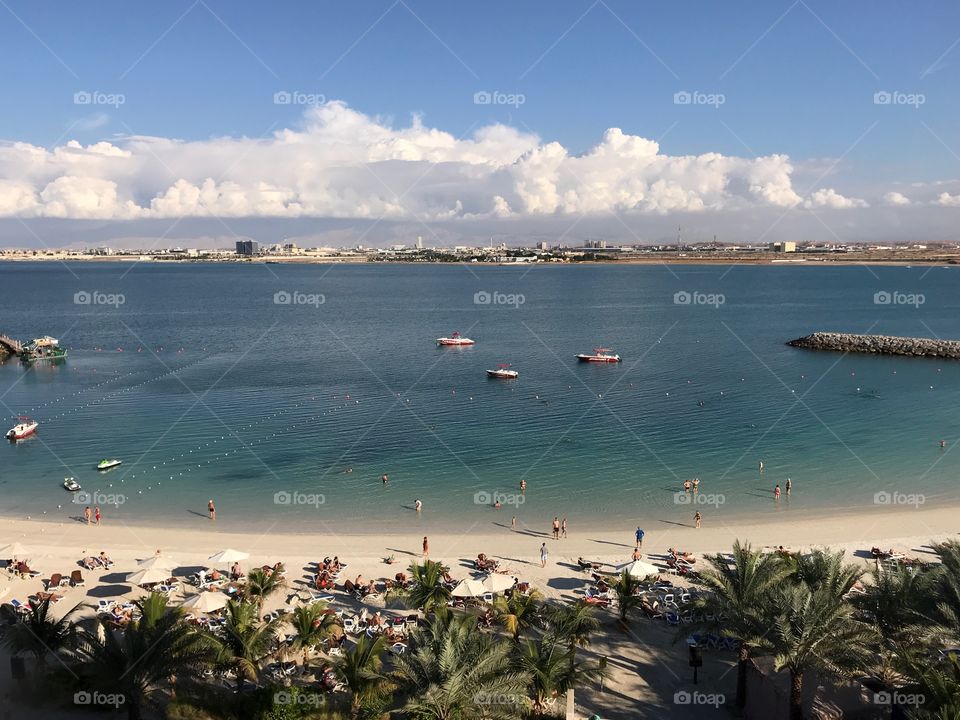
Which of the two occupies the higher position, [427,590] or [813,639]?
[813,639]

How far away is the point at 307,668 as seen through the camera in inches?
790

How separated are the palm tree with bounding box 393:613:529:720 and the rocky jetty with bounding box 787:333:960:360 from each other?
81462 millimetres

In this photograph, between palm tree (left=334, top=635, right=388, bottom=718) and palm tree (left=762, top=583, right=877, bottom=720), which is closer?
palm tree (left=762, top=583, right=877, bottom=720)

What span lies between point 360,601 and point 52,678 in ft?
31.3

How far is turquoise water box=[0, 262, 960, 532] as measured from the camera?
120 ft

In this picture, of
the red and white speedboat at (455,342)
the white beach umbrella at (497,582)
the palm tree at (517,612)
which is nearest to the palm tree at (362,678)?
the palm tree at (517,612)

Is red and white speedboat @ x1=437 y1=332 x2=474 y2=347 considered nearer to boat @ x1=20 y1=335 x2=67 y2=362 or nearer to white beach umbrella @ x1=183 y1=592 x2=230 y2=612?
boat @ x1=20 y1=335 x2=67 y2=362

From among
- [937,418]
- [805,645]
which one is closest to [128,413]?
[805,645]

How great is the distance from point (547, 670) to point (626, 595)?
21.4 feet

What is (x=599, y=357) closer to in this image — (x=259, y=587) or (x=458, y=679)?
(x=259, y=587)

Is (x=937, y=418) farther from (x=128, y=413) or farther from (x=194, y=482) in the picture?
(x=128, y=413)

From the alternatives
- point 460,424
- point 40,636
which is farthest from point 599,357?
point 40,636

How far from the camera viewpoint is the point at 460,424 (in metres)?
51.0

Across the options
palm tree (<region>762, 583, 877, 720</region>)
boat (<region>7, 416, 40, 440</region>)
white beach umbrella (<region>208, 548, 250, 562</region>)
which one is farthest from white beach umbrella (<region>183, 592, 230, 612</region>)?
boat (<region>7, 416, 40, 440</region>)
